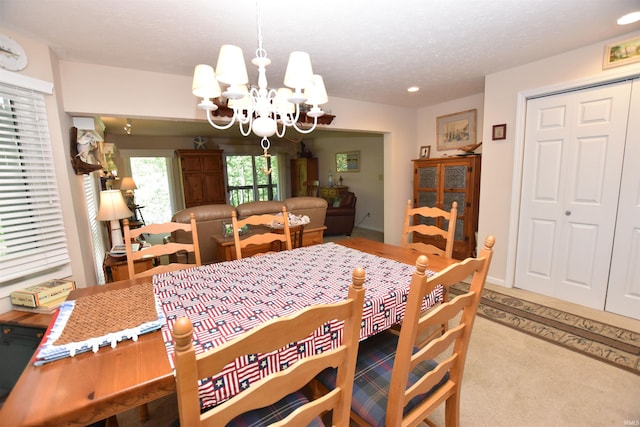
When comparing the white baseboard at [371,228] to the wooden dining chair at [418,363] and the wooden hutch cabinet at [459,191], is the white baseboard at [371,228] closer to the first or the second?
the wooden hutch cabinet at [459,191]

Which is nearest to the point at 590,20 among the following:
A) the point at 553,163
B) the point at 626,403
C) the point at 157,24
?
the point at 553,163

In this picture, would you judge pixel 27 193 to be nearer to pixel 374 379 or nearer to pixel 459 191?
pixel 374 379

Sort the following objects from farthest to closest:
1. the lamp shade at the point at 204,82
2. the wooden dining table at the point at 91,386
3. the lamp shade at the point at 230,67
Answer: the lamp shade at the point at 204,82 → the lamp shade at the point at 230,67 → the wooden dining table at the point at 91,386

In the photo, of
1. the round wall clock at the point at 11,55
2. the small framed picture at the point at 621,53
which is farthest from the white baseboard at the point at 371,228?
the round wall clock at the point at 11,55

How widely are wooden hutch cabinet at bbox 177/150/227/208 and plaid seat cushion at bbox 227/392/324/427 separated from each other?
246 inches

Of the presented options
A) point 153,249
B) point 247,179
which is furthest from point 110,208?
point 247,179

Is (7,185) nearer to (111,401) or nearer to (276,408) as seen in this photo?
(111,401)

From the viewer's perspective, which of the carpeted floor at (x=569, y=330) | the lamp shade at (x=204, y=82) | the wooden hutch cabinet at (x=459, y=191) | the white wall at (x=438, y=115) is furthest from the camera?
the white wall at (x=438, y=115)

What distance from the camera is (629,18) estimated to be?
6.21 ft

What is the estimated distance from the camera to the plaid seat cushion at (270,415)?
3.12ft

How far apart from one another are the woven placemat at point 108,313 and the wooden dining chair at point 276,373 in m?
0.55

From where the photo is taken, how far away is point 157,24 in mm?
1796

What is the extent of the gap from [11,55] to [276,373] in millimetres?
2535

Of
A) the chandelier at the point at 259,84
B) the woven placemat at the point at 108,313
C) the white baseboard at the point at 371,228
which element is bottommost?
the white baseboard at the point at 371,228
